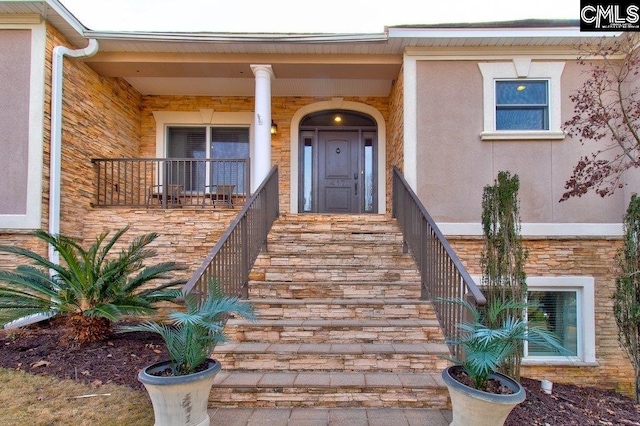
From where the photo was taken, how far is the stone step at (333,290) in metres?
4.32

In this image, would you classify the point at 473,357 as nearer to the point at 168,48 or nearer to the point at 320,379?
the point at 320,379

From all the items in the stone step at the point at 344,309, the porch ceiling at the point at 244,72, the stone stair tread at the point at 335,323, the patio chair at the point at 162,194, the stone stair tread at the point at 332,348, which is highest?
the porch ceiling at the point at 244,72

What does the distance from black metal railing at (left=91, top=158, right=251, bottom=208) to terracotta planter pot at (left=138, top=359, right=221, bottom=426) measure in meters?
3.91

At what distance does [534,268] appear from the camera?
5418 millimetres

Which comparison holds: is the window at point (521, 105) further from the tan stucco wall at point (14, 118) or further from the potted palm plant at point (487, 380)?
the tan stucco wall at point (14, 118)

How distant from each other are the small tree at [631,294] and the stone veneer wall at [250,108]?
14.6 ft

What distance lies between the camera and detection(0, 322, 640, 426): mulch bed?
3.32m

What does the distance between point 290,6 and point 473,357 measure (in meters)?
7.24

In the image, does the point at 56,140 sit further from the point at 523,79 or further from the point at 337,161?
the point at 523,79

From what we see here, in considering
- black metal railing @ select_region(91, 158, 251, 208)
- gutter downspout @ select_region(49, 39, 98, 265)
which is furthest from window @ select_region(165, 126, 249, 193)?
gutter downspout @ select_region(49, 39, 98, 265)

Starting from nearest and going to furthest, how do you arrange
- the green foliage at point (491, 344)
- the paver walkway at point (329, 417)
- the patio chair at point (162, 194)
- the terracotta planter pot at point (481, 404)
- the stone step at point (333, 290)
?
the terracotta planter pot at point (481, 404) < the green foliage at point (491, 344) < the paver walkway at point (329, 417) < the stone step at point (333, 290) < the patio chair at point (162, 194)

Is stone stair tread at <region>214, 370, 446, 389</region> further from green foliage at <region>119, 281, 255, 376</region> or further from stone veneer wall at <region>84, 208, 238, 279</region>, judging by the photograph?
stone veneer wall at <region>84, 208, 238, 279</region>

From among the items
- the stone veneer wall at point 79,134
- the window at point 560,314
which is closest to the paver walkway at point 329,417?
the window at point 560,314

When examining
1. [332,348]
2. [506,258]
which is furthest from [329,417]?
[506,258]
